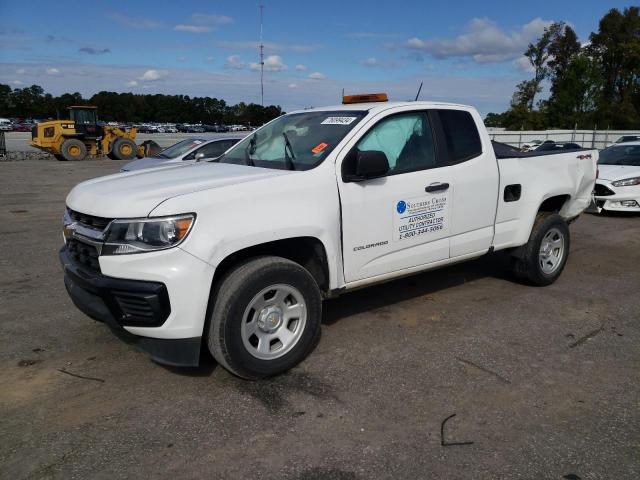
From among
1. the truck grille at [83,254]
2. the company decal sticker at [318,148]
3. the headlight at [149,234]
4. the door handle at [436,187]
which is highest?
the company decal sticker at [318,148]

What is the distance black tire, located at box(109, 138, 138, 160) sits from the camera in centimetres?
2642

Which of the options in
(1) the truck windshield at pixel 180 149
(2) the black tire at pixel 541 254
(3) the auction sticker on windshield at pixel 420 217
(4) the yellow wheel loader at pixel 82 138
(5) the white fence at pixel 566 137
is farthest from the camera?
(5) the white fence at pixel 566 137

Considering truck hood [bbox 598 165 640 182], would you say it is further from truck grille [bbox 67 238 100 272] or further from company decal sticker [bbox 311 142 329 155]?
truck grille [bbox 67 238 100 272]

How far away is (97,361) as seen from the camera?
12.8 ft

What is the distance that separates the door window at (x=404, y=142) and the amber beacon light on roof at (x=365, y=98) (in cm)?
43

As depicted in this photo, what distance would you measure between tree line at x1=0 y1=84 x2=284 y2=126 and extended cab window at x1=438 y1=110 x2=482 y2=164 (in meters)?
102

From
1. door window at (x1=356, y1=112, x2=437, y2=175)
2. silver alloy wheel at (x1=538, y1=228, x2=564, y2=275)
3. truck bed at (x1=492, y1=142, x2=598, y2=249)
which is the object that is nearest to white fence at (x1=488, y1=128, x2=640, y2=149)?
truck bed at (x1=492, y1=142, x2=598, y2=249)

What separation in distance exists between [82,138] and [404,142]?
25.1 metres

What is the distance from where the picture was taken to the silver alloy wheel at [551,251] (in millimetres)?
5625

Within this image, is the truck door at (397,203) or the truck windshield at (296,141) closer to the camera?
the truck door at (397,203)

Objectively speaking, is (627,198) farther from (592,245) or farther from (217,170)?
(217,170)

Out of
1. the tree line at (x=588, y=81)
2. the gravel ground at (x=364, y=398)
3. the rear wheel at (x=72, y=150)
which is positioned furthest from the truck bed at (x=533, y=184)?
the tree line at (x=588, y=81)

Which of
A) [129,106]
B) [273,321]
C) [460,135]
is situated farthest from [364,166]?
[129,106]

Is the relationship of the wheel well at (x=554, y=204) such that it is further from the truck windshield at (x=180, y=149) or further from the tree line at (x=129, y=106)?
the tree line at (x=129, y=106)
